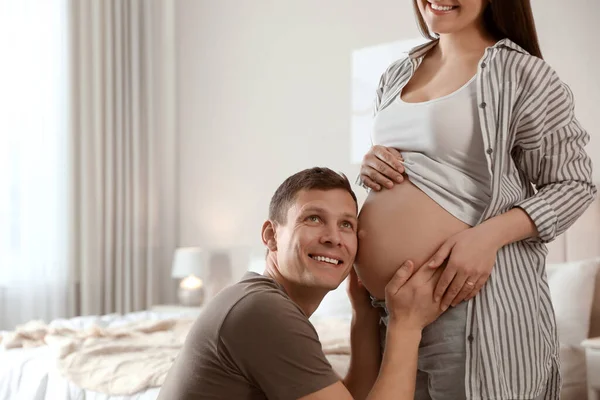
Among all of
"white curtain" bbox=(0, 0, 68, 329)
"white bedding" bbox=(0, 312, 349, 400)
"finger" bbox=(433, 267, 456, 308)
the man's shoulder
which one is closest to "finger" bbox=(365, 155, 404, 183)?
"finger" bbox=(433, 267, 456, 308)

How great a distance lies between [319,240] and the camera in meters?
1.42

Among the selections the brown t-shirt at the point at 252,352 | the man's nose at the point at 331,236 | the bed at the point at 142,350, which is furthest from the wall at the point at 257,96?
the brown t-shirt at the point at 252,352

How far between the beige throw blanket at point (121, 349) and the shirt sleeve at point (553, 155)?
48.0 inches

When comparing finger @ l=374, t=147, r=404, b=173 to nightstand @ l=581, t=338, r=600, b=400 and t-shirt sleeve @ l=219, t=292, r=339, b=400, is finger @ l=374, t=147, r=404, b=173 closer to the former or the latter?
t-shirt sleeve @ l=219, t=292, r=339, b=400

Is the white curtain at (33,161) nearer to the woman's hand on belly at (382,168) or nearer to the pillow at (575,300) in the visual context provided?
the pillow at (575,300)

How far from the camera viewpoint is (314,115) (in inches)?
191

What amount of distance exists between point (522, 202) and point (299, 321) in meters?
0.48

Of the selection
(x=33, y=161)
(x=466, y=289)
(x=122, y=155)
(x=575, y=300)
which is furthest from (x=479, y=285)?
(x=122, y=155)

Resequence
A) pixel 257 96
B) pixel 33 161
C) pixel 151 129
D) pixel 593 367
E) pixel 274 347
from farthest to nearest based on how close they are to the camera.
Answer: pixel 151 129
pixel 257 96
pixel 33 161
pixel 593 367
pixel 274 347

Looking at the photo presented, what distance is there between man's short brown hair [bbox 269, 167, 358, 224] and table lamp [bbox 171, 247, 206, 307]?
3.52 m

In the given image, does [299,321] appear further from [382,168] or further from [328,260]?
[382,168]

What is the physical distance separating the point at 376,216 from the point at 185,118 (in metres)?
4.41

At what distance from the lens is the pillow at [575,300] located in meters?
2.81

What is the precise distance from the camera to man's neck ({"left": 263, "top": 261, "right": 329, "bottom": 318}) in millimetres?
1485
